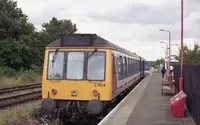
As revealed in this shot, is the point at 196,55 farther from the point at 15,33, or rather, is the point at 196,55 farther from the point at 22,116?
the point at 22,116

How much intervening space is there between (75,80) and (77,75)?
20 centimetres

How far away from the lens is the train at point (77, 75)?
43.9 ft

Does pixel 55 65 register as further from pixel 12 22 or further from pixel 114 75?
pixel 12 22

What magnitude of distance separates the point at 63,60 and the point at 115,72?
6.50 ft

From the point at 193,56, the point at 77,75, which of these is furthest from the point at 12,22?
the point at 77,75

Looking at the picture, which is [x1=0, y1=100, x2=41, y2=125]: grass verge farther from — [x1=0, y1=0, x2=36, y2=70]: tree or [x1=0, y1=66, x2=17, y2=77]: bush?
[x1=0, y1=0, x2=36, y2=70]: tree

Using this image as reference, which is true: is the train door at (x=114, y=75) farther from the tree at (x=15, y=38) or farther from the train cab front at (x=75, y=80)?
the tree at (x=15, y=38)

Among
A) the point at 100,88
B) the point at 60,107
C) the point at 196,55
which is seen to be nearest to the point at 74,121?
the point at 60,107

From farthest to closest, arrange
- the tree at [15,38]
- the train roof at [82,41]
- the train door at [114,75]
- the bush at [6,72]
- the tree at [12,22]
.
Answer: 1. the tree at [12,22]
2. the tree at [15,38]
3. the bush at [6,72]
4. the train door at [114,75]
5. the train roof at [82,41]

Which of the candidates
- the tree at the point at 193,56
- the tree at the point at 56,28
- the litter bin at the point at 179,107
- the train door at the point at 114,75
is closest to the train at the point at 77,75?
the train door at the point at 114,75

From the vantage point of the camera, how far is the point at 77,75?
1370 cm

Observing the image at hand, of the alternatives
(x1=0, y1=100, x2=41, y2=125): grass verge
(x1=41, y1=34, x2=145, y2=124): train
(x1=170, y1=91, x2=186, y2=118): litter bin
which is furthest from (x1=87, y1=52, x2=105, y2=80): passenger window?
(x1=0, y1=100, x2=41, y2=125): grass verge

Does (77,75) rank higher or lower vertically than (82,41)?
lower

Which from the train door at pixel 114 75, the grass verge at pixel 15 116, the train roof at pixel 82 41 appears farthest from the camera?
the train door at pixel 114 75
